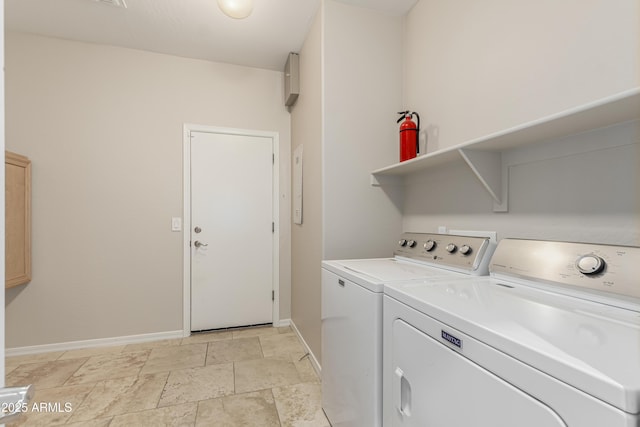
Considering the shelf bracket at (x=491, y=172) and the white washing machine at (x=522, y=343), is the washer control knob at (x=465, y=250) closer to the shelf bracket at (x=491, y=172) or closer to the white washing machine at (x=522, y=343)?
the white washing machine at (x=522, y=343)

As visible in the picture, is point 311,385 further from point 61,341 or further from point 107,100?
Result: point 107,100

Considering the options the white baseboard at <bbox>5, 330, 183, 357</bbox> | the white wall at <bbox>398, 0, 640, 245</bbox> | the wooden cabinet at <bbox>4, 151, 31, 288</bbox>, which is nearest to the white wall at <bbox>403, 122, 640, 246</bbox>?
the white wall at <bbox>398, 0, 640, 245</bbox>

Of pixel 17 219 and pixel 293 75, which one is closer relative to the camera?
pixel 17 219

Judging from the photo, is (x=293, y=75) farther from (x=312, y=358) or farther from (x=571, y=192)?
(x=312, y=358)

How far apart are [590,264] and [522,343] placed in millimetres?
520

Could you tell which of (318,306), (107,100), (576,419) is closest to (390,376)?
(576,419)

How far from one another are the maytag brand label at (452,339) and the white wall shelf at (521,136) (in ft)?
2.46

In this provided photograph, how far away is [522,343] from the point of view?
0.56m

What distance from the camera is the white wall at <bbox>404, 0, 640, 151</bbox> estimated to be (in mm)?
982

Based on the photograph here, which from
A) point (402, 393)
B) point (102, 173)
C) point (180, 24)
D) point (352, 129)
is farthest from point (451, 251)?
Answer: point (102, 173)

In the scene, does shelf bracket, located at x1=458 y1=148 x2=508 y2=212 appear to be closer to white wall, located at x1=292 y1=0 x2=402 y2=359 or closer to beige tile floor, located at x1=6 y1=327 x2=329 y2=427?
white wall, located at x1=292 y1=0 x2=402 y2=359

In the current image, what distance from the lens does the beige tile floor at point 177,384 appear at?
1.62 meters

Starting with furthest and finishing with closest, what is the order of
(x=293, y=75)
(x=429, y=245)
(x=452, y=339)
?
→ (x=293, y=75) < (x=429, y=245) < (x=452, y=339)

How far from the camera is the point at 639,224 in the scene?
90 centimetres
